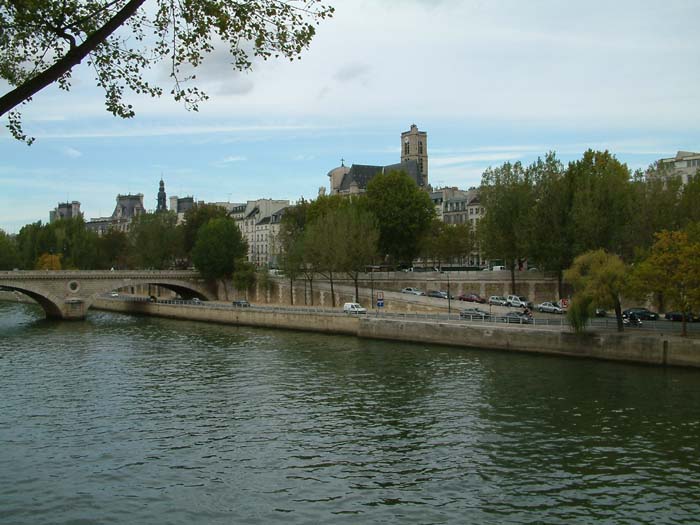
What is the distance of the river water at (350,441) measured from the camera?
17938 millimetres

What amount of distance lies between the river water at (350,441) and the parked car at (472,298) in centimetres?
2258

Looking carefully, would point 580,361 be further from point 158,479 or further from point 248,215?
point 248,215

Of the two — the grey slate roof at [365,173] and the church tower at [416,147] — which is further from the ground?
the church tower at [416,147]

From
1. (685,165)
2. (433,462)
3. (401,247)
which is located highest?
(685,165)

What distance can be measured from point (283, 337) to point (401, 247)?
110 ft

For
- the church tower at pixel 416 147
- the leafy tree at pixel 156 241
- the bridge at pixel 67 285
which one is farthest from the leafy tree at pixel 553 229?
the church tower at pixel 416 147

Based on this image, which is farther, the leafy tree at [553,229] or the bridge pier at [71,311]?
the bridge pier at [71,311]

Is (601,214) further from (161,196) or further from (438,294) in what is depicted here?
(161,196)

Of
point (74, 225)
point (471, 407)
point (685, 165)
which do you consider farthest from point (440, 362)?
point (74, 225)

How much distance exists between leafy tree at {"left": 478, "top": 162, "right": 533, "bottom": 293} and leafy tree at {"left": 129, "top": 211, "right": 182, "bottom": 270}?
5436 cm

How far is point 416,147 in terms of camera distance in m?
146

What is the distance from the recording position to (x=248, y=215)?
145125 mm

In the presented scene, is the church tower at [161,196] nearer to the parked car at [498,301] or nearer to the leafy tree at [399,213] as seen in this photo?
the leafy tree at [399,213]

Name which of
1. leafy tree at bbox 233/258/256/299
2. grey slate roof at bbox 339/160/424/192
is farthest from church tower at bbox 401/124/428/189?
leafy tree at bbox 233/258/256/299
